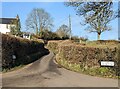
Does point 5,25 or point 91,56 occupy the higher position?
point 5,25

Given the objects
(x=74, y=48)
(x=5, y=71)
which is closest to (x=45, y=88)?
(x=5, y=71)

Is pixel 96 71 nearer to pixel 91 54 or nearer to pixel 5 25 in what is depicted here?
pixel 91 54

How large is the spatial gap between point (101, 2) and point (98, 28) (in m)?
4.71

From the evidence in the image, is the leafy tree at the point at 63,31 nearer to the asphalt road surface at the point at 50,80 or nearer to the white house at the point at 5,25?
the white house at the point at 5,25

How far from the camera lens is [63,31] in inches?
2712

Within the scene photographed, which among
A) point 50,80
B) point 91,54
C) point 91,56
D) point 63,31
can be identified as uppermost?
point 63,31

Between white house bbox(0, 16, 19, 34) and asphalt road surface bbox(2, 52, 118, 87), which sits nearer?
asphalt road surface bbox(2, 52, 118, 87)

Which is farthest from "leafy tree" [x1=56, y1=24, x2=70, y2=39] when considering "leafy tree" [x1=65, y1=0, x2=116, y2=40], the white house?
"leafy tree" [x1=65, y1=0, x2=116, y2=40]

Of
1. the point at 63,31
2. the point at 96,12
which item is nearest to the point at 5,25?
the point at 63,31

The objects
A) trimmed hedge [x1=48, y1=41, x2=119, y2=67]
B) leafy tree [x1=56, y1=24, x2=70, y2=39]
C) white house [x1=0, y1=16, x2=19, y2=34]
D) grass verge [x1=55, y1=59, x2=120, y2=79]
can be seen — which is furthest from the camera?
white house [x1=0, y1=16, x2=19, y2=34]

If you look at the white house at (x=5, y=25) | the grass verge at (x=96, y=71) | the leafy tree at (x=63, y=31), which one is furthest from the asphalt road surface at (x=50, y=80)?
the white house at (x=5, y=25)

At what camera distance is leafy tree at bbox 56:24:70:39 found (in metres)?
66.7

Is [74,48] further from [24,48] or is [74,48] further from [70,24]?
[70,24]

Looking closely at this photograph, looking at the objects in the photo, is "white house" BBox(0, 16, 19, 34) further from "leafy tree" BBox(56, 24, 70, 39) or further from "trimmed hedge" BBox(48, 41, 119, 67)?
"trimmed hedge" BBox(48, 41, 119, 67)
